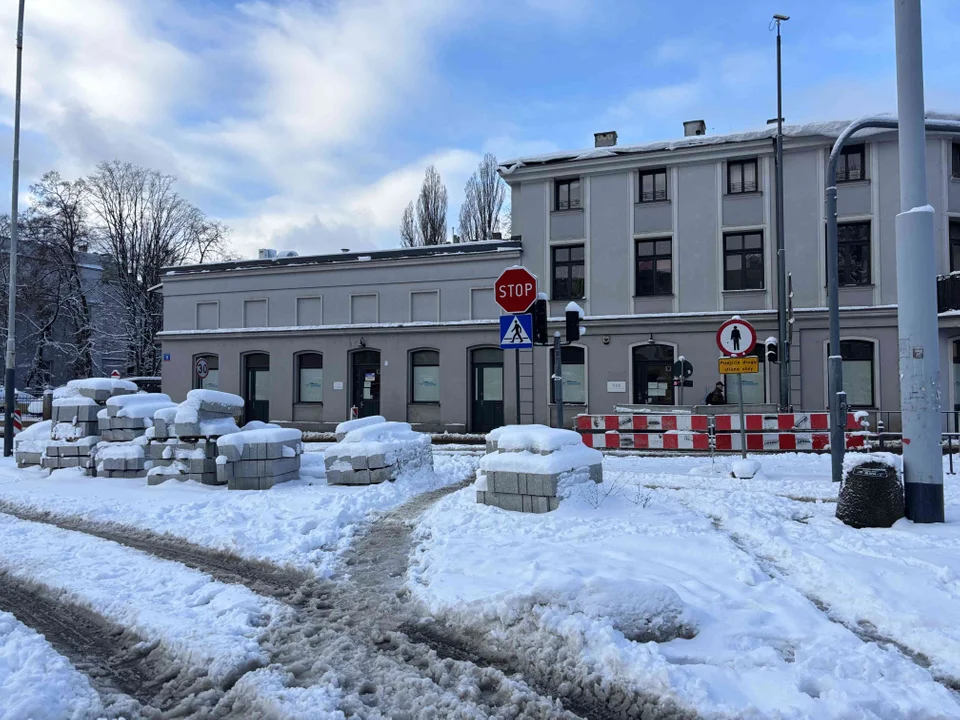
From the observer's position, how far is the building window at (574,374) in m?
23.6

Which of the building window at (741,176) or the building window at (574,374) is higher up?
the building window at (741,176)

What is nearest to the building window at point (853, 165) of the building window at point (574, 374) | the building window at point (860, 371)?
the building window at point (860, 371)

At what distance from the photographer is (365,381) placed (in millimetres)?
26141

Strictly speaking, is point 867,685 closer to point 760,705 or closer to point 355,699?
point 760,705

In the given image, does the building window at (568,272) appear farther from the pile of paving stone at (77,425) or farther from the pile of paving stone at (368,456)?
the pile of paving stone at (77,425)

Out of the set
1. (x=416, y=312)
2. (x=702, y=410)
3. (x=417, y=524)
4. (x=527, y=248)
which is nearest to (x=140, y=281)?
(x=416, y=312)

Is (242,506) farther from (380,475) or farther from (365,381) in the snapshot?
(365,381)

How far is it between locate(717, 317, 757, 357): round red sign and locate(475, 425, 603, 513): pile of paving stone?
12.5ft

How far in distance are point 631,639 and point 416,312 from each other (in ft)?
71.1

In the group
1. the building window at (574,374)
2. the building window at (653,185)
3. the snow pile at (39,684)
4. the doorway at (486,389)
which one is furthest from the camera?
the doorway at (486,389)

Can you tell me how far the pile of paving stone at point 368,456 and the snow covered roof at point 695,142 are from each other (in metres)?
15.7

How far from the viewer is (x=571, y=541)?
20.9 ft

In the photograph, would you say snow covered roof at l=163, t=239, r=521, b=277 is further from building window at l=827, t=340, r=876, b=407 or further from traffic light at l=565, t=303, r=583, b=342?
traffic light at l=565, t=303, r=583, b=342

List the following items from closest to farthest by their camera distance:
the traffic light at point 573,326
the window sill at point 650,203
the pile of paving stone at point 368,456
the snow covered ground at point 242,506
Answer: the snow covered ground at point 242,506 < the pile of paving stone at point 368,456 < the traffic light at point 573,326 < the window sill at point 650,203
